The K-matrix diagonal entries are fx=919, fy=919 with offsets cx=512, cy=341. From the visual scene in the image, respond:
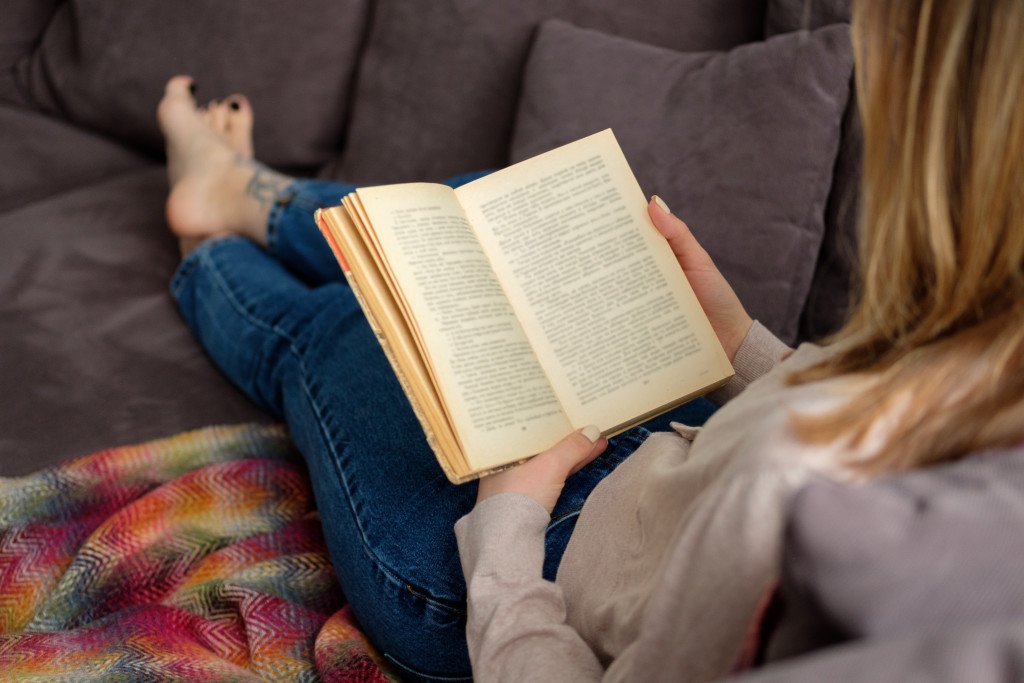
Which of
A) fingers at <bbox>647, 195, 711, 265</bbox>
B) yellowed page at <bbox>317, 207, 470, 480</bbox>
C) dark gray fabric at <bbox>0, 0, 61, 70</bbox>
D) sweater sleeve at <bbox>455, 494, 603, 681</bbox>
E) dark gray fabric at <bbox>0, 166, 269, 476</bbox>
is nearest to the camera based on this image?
sweater sleeve at <bbox>455, 494, 603, 681</bbox>

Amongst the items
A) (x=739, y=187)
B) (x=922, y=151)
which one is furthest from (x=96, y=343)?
(x=922, y=151)

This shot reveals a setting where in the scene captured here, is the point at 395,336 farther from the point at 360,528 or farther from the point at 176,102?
the point at 176,102

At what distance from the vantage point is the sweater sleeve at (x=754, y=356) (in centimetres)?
90

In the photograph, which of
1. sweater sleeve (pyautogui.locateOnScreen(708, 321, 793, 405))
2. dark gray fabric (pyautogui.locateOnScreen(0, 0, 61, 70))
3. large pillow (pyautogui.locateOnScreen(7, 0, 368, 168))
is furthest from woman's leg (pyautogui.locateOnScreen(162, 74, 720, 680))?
dark gray fabric (pyautogui.locateOnScreen(0, 0, 61, 70))

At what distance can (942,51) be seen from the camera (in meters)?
0.52

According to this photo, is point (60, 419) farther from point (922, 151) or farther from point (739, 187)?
point (922, 151)

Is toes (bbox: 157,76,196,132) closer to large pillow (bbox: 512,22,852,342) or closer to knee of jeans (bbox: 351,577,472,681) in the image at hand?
large pillow (bbox: 512,22,852,342)

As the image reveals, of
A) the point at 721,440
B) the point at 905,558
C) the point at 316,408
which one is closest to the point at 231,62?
the point at 316,408

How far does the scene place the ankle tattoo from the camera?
1.37 meters

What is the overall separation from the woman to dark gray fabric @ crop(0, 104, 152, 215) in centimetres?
69

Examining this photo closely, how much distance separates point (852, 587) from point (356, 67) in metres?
1.34

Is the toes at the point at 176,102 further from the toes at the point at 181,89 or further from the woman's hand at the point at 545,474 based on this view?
the woman's hand at the point at 545,474

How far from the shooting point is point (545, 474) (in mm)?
789

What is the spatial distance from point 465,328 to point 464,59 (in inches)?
28.4
